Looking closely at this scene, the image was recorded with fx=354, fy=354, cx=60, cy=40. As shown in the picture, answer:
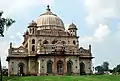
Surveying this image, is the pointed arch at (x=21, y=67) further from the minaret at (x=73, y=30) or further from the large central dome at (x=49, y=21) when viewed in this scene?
the minaret at (x=73, y=30)

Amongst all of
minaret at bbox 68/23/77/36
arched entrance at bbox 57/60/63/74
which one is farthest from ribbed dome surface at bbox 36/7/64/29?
arched entrance at bbox 57/60/63/74

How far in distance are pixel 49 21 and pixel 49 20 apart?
1.06ft

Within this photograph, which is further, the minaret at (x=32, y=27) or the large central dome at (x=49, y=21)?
the large central dome at (x=49, y=21)

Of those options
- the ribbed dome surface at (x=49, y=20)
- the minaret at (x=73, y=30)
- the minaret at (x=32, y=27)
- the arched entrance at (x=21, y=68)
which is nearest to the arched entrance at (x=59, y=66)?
the arched entrance at (x=21, y=68)

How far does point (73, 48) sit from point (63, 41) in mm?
6879

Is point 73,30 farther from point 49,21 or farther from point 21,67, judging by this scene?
point 21,67

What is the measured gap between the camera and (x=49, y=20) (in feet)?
294

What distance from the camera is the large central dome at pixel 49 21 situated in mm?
88750

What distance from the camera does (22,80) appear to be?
2178 inches

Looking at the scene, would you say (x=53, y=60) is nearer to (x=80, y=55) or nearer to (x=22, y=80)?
(x=80, y=55)

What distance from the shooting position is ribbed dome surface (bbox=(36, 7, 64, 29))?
8912 cm

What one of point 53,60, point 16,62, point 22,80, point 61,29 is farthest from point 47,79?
point 61,29

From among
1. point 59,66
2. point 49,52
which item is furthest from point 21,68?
point 59,66

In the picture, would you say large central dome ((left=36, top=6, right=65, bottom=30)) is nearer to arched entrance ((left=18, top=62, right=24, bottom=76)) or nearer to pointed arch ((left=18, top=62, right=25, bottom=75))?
pointed arch ((left=18, top=62, right=25, bottom=75))
